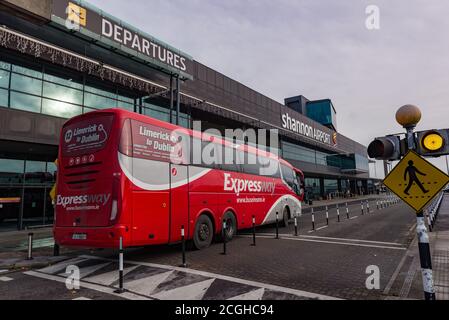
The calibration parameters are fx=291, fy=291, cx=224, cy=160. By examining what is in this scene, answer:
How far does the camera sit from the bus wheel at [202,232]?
9680 mm

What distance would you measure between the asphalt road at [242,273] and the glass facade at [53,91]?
9914 mm

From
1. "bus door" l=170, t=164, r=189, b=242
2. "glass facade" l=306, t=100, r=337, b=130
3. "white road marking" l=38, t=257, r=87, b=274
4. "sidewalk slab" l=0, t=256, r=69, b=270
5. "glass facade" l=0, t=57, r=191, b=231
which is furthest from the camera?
"glass facade" l=306, t=100, r=337, b=130

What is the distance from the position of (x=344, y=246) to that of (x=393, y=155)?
19.9 feet

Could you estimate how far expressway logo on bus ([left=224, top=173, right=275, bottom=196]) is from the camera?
38.0ft

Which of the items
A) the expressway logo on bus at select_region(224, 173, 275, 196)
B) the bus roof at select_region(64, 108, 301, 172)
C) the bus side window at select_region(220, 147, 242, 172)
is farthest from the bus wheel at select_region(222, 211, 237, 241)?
the bus roof at select_region(64, 108, 301, 172)

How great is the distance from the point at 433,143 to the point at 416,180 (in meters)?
0.64

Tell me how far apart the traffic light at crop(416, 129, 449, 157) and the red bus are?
20.1ft

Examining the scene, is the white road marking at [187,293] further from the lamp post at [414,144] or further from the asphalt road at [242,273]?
the lamp post at [414,144]

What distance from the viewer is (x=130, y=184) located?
7.31 metres

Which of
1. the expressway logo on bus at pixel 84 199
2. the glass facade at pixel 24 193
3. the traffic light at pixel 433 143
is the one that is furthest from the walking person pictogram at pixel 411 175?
the glass facade at pixel 24 193

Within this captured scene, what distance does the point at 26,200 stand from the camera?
17.2 metres

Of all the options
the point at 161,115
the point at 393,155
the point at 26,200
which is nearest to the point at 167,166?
the point at 393,155

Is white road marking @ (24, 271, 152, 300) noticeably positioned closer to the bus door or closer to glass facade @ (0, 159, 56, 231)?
the bus door
